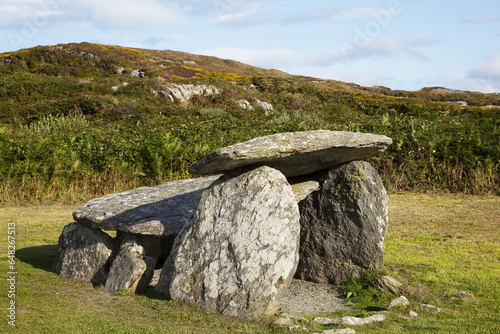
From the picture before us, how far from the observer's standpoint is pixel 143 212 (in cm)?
683

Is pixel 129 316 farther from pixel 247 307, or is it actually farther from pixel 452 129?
pixel 452 129

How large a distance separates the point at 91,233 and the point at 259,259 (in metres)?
2.81

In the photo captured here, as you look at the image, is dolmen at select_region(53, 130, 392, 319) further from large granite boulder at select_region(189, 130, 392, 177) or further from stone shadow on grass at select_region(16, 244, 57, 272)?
stone shadow on grass at select_region(16, 244, 57, 272)

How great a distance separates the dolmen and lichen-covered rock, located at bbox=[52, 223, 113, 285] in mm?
15

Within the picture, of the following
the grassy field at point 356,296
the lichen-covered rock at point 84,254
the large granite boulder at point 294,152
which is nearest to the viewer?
the grassy field at point 356,296

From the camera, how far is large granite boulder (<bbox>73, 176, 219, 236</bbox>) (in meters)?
6.50

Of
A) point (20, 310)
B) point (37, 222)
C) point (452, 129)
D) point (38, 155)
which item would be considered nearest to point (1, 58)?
point (38, 155)

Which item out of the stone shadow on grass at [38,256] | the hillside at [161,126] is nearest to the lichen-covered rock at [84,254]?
the stone shadow on grass at [38,256]

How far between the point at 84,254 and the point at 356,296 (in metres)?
3.94

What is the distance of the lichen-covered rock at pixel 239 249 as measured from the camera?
5.49 m

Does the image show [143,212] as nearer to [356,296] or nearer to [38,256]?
[38,256]

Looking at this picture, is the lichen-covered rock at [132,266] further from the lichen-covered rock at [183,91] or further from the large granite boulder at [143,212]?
the lichen-covered rock at [183,91]

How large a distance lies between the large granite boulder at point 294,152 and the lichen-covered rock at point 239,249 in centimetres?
25

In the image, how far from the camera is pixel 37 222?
35.0 ft
